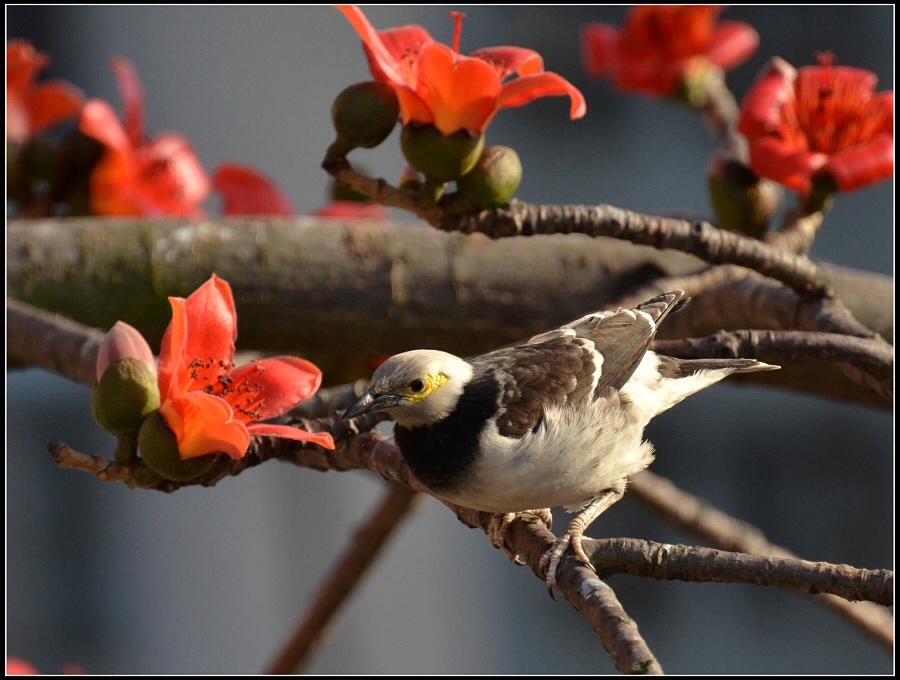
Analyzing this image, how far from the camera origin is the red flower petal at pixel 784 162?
4.70 feet

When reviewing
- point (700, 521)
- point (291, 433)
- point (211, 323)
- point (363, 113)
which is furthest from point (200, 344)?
point (700, 521)

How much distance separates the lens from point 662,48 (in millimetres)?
1908

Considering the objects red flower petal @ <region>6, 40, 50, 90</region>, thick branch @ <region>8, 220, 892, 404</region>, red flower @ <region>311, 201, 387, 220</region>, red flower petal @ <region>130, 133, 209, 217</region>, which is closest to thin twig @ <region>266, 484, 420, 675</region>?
thick branch @ <region>8, 220, 892, 404</region>

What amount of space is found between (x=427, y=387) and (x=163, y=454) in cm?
26

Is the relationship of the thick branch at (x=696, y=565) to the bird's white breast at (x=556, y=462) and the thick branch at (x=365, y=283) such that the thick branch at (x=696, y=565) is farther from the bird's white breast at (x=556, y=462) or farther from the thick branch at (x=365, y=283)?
the thick branch at (x=365, y=283)

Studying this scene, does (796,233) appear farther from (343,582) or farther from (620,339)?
(343,582)

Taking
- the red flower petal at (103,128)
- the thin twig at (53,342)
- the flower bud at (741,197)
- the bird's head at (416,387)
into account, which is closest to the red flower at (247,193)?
the red flower petal at (103,128)

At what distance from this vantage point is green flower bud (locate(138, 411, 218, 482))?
96cm

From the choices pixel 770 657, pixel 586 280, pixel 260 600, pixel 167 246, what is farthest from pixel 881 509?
pixel 167 246

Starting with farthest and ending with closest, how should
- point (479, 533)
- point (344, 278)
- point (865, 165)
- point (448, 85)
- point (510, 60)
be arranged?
point (479, 533), point (344, 278), point (865, 165), point (510, 60), point (448, 85)

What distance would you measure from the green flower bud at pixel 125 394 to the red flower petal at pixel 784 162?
92cm

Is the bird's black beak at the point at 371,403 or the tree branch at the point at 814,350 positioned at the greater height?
the bird's black beak at the point at 371,403

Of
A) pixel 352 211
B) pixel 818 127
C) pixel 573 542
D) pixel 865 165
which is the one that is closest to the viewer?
pixel 573 542

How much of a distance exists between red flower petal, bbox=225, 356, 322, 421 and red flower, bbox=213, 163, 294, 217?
33.9 inches
